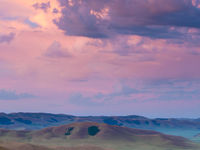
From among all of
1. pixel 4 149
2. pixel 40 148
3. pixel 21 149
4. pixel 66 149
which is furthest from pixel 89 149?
pixel 4 149

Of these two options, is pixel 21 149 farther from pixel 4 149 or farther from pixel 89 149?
pixel 89 149

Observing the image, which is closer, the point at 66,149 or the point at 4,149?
the point at 4,149

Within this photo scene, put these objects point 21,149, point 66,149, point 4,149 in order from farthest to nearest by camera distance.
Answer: point 66,149 < point 21,149 < point 4,149

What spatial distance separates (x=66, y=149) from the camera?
177 m

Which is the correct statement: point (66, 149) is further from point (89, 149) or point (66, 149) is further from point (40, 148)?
point (40, 148)

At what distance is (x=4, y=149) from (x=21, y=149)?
62.1 feet

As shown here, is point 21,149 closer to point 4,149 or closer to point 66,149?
point 4,149

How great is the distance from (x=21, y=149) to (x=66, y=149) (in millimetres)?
33660

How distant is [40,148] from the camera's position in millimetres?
156500

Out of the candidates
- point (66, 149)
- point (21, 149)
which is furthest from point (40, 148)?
point (66, 149)

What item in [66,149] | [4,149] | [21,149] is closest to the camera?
[4,149]

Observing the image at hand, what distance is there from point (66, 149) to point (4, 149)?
51.6 metres

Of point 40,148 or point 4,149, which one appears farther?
point 40,148

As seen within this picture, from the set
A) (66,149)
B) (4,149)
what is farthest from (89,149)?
(4,149)
